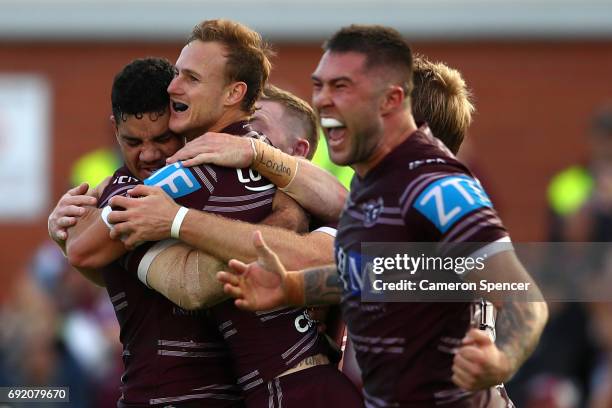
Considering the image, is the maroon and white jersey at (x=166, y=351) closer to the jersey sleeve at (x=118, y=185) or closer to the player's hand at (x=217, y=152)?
the jersey sleeve at (x=118, y=185)

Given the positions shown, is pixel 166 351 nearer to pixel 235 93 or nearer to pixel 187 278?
pixel 187 278

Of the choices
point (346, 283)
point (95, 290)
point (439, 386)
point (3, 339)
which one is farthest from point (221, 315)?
point (95, 290)

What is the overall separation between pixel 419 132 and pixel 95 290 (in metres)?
9.09

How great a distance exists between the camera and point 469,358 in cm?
468

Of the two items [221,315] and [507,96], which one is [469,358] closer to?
[221,315]

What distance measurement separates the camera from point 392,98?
5234 millimetres

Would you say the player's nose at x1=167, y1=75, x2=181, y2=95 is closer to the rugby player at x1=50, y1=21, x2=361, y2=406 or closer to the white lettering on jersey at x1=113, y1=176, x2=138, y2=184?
the rugby player at x1=50, y1=21, x2=361, y2=406

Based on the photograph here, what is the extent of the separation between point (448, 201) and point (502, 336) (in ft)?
1.71

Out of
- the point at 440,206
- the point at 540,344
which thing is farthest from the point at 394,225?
the point at 540,344

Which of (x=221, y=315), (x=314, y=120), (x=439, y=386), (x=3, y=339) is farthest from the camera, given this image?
(x=3, y=339)

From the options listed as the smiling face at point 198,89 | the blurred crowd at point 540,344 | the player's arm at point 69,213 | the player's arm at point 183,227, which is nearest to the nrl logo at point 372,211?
the player's arm at point 183,227

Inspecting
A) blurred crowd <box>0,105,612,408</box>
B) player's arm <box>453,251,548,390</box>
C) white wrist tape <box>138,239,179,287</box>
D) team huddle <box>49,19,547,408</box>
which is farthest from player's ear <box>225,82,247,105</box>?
blurred crowd <box>0,105,612,408</box>

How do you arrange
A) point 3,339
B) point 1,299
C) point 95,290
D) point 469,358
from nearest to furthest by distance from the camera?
point 469,358, point 3,339, point 95,290, point 1,299

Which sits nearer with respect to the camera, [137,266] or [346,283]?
[346,283]
